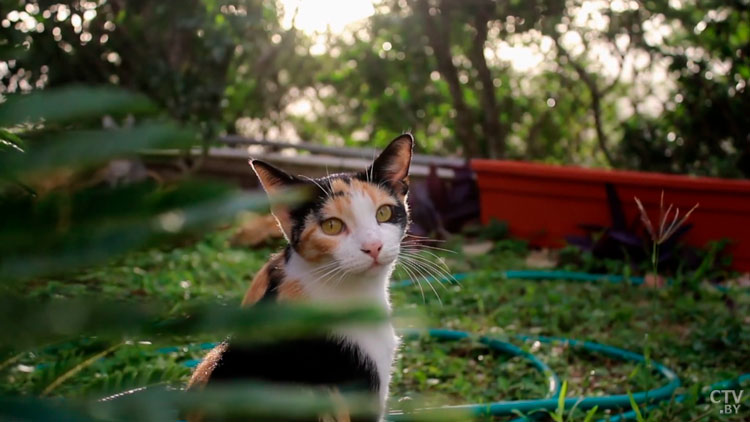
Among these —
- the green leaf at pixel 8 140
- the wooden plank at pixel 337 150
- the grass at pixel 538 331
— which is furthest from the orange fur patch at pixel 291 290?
the wooden plank at pixel 337 150

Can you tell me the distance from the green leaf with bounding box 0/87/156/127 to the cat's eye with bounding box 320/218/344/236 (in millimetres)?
1618

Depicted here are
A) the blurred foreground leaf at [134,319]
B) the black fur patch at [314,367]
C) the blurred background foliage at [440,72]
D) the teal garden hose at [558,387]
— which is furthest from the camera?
the blurred background foliage at [440,72]

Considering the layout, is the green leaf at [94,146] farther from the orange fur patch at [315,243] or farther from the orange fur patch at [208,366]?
the orange fur patch at [315,243]

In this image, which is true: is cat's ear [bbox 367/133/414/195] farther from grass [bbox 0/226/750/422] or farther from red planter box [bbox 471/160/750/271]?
red planter box [bbox 471/160/750/271]

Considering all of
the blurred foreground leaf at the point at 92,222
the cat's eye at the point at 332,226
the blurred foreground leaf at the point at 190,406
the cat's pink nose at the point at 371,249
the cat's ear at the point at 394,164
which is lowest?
the cat's pink nose at the point at 371,249

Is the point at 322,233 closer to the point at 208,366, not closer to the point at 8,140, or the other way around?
the point at 208,366

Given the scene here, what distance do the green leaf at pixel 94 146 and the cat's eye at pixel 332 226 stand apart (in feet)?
5.35

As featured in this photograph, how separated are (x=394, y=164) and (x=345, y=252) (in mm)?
317

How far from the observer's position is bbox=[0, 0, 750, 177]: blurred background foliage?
191 inches

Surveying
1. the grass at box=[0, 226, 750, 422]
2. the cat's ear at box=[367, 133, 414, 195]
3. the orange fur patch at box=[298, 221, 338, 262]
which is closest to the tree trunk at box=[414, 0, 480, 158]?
the grass at box=[0, 226, 750, 422]

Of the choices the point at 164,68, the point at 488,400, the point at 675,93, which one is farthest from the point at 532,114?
the point at 488,400

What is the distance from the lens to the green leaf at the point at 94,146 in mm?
247

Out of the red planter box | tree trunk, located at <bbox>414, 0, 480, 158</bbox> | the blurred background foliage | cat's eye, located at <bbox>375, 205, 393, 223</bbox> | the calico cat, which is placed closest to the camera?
the calico cat

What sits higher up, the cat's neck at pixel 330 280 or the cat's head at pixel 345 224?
the cat's head at pixel 345 224
